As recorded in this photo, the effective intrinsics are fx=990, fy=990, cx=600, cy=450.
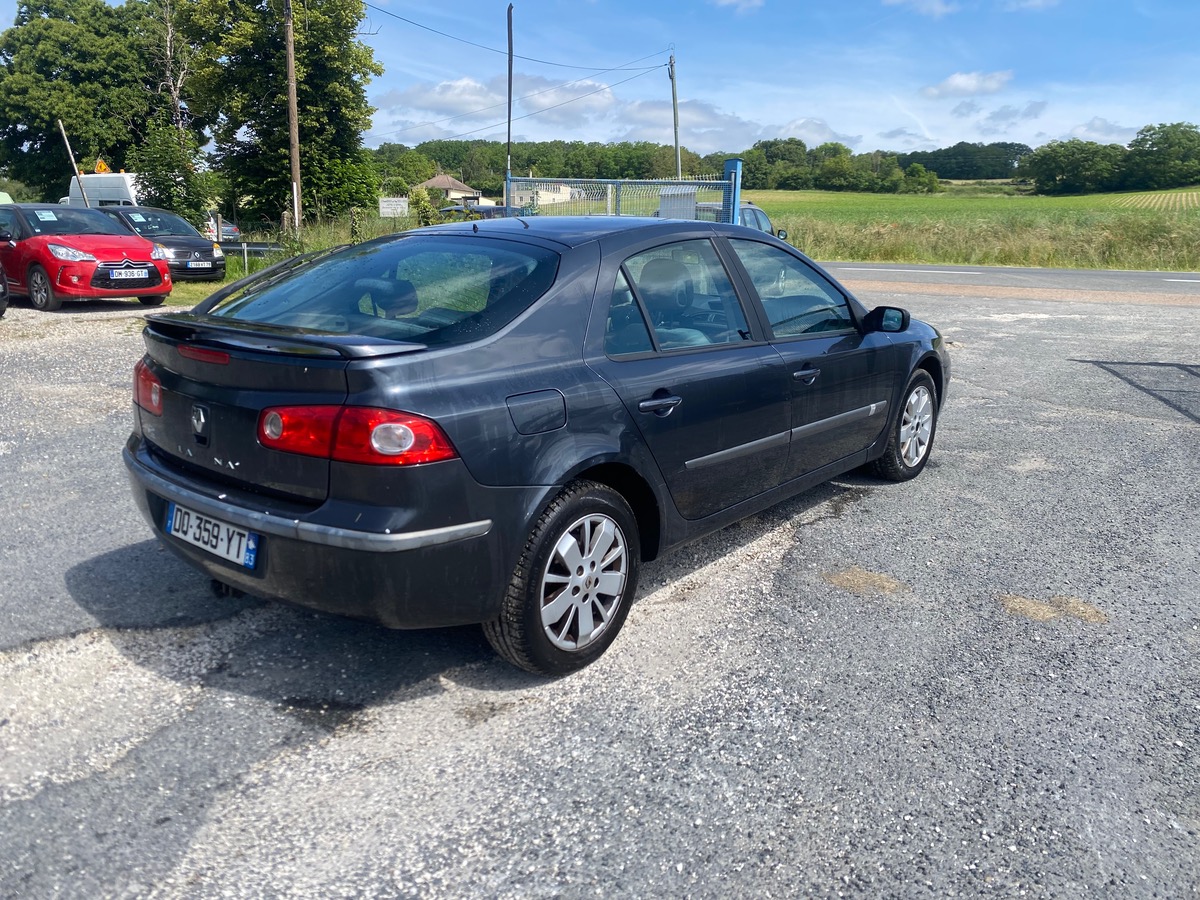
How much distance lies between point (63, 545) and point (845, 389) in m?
3.80

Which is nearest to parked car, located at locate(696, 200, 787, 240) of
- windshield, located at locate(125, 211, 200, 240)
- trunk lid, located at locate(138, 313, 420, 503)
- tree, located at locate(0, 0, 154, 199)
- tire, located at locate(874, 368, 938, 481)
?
windshield, located at locate(125, 211, 200, 240)

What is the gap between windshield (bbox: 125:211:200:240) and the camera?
690 inches

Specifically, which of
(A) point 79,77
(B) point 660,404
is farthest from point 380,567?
(A) point 79,77

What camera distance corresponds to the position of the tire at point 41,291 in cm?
1338

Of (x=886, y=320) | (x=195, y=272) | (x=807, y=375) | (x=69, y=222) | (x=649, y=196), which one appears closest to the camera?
(x=807, y=375)

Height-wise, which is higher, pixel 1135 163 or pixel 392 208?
pixel 1135 163

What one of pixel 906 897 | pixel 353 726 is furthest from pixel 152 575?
pixel 906 897

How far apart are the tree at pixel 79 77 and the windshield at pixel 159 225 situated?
42773mm

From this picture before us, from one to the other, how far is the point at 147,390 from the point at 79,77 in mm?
62387

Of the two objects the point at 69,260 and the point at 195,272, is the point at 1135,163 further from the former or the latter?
the point at 69,260

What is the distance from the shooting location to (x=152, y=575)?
14.0 ft

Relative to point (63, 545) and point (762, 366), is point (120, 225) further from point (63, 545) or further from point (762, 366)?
point (762, 366)

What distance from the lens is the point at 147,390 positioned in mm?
3668

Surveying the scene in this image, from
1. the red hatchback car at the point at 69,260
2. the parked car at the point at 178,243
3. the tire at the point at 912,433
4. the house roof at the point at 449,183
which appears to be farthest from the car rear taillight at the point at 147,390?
the house roof at the point at 449,183
